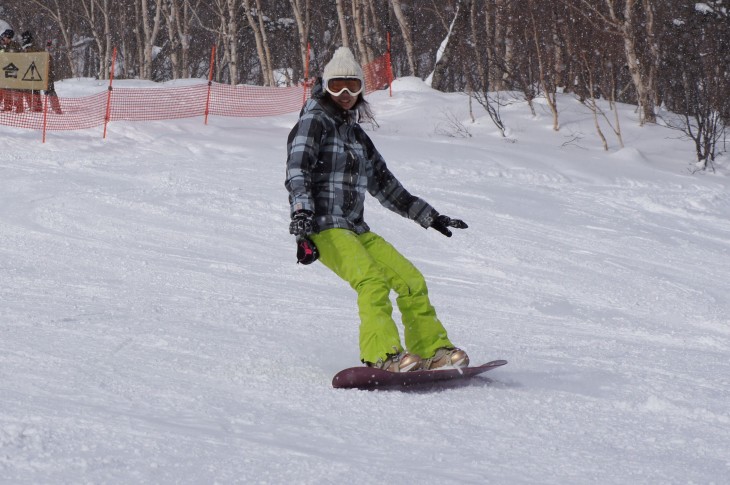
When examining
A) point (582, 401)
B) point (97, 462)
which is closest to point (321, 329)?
point (582, 401)

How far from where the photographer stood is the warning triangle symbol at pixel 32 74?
50.2 feet

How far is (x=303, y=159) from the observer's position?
402 cm

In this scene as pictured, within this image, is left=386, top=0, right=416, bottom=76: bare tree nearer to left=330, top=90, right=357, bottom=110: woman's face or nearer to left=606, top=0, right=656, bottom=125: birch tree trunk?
left=606, top=0, right=656, bottom=125: birch tree trunk

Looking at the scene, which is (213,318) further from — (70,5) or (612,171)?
(70,5)

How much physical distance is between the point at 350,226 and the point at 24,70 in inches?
506

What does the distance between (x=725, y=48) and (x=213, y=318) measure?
19.0 m

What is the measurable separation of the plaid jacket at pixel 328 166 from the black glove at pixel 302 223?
0.15ft

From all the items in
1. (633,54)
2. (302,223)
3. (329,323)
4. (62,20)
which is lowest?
(329,323)

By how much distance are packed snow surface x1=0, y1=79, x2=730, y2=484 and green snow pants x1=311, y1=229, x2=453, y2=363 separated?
0.84 ft

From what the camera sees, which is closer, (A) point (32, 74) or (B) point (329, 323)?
(B) point (329, 323)

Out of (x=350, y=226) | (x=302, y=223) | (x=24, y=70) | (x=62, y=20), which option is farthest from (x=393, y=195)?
(x=62, y=20)

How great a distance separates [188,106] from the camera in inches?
691

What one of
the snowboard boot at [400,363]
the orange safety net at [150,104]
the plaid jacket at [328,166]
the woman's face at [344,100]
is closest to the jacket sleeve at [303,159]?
the plaid jacket at [328,166]

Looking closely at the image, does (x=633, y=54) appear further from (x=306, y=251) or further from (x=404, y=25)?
(x=306, y=251)
